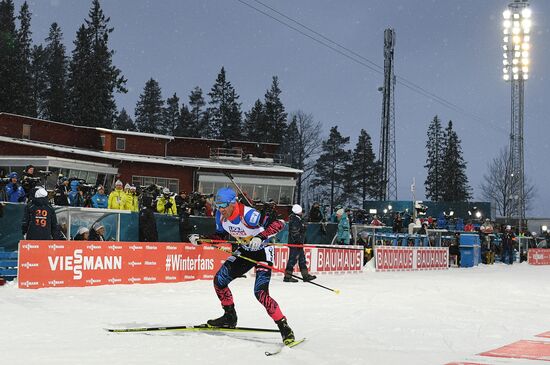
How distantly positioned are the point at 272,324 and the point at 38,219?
6690mm

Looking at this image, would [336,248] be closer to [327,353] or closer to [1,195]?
[1,195]

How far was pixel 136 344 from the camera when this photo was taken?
816cm

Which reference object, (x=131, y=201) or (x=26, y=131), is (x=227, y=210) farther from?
(x=26, y=131)

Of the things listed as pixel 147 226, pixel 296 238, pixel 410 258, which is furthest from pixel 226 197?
pixel 410 258

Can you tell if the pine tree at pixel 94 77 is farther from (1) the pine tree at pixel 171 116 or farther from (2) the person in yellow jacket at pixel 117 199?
(2) the person in yellow jacket at pixel 117 199

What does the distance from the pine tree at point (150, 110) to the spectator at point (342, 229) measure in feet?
268

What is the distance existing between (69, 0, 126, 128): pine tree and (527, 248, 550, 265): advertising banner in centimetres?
4491

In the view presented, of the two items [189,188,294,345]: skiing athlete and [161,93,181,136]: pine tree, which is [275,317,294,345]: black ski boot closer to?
[189,188,294,345]: skiing athlete

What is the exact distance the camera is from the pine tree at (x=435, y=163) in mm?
106688

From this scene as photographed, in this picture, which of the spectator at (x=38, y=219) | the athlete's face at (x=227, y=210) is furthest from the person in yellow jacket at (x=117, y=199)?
the athlete's face at (x=227, y=210)

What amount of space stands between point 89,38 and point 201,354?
71405 millimetres

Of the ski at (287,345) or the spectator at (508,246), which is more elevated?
the spectator at (508,246)

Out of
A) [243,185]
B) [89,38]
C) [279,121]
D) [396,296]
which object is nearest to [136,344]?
[396,296]

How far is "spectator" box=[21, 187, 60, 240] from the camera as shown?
14.6m
